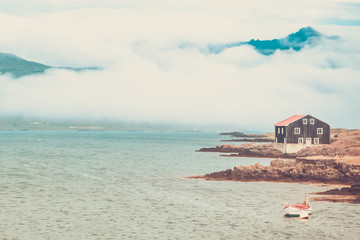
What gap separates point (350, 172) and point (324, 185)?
4798 mm

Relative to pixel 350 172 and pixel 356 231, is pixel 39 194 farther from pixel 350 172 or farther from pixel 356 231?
pixel 350 172

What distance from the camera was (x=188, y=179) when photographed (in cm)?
6281

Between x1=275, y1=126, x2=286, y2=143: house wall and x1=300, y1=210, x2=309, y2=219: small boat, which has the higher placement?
x1=275, y1=126, x2=286, y2=143: house wall

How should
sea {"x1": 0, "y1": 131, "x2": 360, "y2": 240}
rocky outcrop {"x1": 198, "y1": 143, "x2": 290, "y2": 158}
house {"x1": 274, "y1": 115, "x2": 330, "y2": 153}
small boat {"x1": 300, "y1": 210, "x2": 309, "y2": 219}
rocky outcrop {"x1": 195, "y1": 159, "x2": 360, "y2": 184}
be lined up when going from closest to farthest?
sea {"x1": 0, "y1": 131, "x2": 360, "y2": 240} < small boat {"x1": 300, "y1": 210, "x2": 309, "y2": 219} < rocky outcrop {"x1": 195, "y1": 159, "x2": 360, "y2": 184} < house {"x1": 274, "y1": 115, "x2": 330, "y2": 153} < rocky outcrop {"x1": 198, "y1": 143, "x2": 290, "y2": 158}

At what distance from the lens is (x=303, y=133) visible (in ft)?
356

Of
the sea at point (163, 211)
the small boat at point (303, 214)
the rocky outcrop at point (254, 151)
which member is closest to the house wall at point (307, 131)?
the rocky outcrop at point (254, 151)

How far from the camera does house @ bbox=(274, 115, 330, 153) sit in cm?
10800

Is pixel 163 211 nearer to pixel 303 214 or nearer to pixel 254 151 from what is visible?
pixel 303 214

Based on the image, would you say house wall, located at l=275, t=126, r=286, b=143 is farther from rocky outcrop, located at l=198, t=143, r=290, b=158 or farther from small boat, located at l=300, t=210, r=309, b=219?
small boat, located at l=300, t=210, r=309, b=219

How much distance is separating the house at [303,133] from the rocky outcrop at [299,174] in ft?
151

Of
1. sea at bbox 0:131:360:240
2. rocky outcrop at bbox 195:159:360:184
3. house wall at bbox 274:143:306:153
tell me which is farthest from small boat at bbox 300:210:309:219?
house wall at bbox 274:143:306:153

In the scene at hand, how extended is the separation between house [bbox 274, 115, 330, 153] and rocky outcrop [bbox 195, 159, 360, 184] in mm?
45972

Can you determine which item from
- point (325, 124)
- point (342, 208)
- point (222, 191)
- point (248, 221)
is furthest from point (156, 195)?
point (325, 124)

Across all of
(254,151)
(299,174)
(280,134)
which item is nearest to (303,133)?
(280,134)
